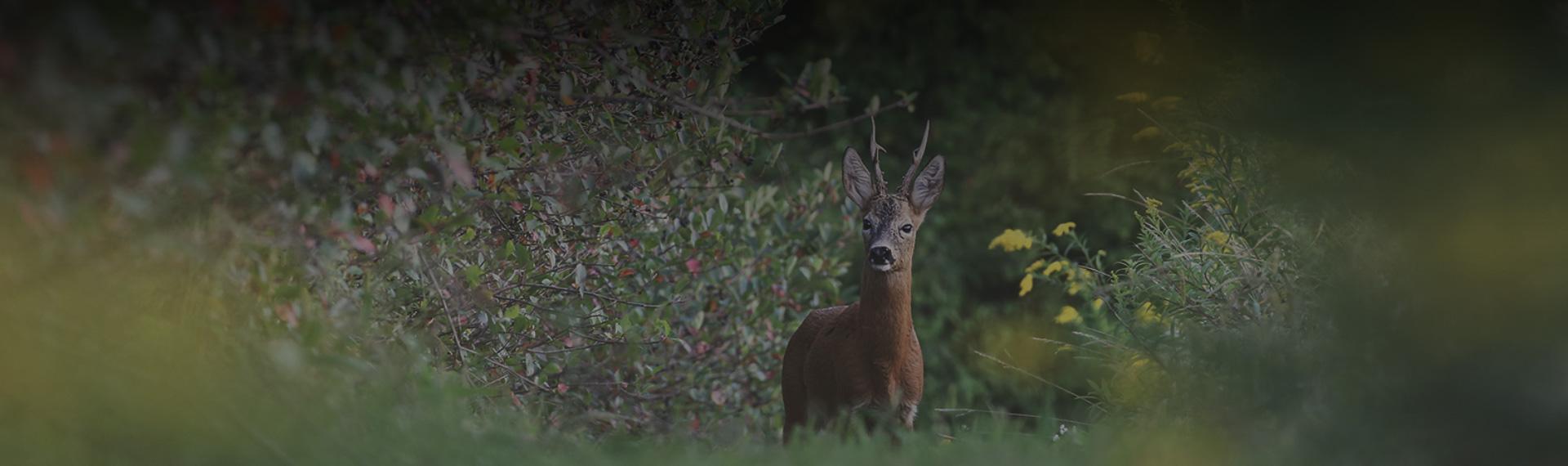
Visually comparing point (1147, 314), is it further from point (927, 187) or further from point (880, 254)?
point (880, 254)

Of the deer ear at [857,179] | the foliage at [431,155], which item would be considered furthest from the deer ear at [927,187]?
the foliage at [431,155]

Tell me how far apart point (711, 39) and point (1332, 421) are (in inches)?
96.7

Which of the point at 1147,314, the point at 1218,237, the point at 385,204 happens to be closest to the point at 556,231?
the point at 385,204

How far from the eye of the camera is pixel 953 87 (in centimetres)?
1108

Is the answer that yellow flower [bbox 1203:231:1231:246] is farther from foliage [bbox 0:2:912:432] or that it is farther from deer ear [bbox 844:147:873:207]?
foliage [bbox 0:2:912:432]

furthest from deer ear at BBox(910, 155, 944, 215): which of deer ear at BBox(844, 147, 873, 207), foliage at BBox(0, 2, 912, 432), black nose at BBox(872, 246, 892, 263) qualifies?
foliage at BBox(0, 2, 912, 432)

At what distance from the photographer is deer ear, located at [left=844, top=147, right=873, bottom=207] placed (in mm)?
5590

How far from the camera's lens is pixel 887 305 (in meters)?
A: 5.40

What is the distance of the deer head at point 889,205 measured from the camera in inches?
212

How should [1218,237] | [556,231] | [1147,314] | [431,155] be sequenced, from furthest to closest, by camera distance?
1. [1147,314]
2. [556,231]
3. [1218,237]
4. [431,155]

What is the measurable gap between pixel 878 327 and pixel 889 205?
0.44 m

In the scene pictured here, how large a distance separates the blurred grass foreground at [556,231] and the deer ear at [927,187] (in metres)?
0.68

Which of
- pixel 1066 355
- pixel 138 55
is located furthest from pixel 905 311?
pixel 1066 355

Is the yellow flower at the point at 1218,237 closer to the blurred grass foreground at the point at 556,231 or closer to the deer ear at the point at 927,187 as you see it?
the blurred grass foreground at the point at 556,231
